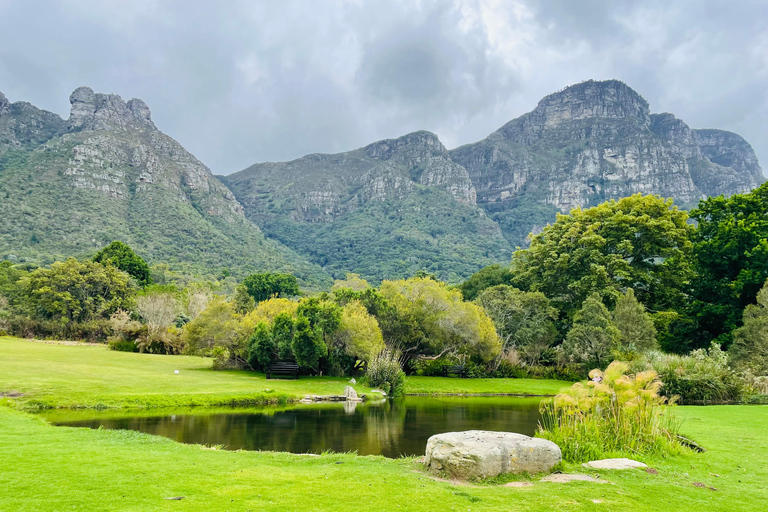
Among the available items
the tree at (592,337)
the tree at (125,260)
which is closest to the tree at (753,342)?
the tree at (592,337)

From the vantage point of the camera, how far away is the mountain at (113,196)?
88.4 m

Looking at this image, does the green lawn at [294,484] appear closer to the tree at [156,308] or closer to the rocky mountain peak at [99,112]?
the tree at [156,308]

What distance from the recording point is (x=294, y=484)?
758cm

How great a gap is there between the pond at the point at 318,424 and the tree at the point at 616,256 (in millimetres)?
24050

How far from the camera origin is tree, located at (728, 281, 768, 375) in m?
25.2

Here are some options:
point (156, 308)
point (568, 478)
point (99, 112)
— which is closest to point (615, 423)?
point (568, 478)

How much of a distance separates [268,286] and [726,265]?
220ft

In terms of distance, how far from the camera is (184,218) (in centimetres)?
11325

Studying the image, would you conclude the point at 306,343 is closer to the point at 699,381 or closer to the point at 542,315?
the point at 699,381

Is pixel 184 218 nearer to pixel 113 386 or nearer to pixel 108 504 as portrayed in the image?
pixel 113 386

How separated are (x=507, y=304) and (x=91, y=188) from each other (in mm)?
101395

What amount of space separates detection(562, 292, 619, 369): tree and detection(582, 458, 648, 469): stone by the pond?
26279 millimetres

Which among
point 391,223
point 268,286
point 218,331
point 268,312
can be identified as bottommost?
point 218,331

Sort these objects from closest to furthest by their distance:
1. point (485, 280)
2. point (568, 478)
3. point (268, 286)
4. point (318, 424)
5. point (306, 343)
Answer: point (568, 478) → point (318, 424) → point (306, 343) → point (485, 280) → point (268, 286)
